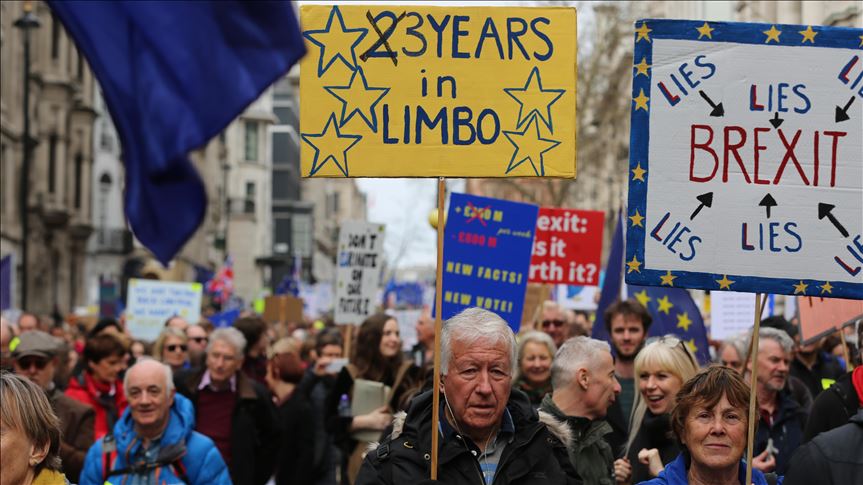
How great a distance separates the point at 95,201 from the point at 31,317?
44.3 m

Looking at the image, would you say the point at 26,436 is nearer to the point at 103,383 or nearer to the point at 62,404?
the point at 62,404

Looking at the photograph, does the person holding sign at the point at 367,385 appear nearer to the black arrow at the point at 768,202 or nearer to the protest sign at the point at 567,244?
the protest sign at the point at 567,244

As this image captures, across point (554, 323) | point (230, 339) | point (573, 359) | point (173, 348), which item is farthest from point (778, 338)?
point (173, 348)

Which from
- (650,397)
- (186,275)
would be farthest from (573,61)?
(186,275)

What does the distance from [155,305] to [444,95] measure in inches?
559

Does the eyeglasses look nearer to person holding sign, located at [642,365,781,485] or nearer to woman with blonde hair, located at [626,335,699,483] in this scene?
woman with blonde hair, located at [626,335,699,483]

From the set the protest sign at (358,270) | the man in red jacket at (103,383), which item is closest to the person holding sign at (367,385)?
the man in red jacket at (103,383)

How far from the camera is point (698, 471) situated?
5.14 meters

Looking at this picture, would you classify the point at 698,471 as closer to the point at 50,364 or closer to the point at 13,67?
the point at 50,364

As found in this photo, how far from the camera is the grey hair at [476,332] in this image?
204 inches

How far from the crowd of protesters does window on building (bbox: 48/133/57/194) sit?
4009 cm

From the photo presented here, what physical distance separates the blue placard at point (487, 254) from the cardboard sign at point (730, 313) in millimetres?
→ 2773

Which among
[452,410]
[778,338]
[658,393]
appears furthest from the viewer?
[778,338]

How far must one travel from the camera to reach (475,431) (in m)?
5.11
